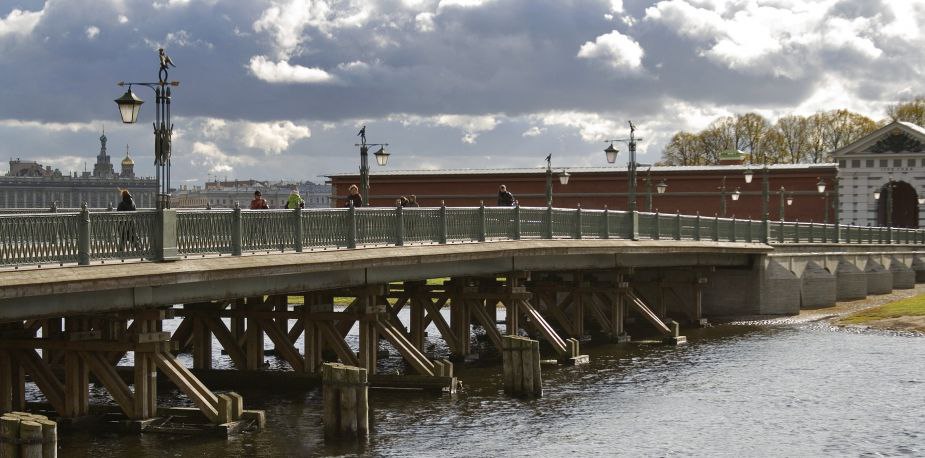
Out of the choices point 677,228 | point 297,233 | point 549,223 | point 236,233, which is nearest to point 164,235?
point 236,233

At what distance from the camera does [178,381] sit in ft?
80.2

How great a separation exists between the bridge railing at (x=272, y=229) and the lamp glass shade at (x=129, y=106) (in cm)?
203

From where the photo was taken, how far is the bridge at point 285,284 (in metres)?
22.4

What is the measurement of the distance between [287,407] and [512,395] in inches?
210

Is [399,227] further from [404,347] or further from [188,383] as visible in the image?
[188,383]

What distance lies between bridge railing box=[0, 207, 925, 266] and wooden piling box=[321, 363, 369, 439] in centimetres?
311

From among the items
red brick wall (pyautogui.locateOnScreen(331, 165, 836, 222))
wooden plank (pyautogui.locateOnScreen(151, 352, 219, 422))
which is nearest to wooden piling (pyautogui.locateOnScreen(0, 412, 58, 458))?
wooden plank (pyautogui.locateOnScreen(151, 352, 219, 422))

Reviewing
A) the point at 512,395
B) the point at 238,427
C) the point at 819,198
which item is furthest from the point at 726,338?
the point at 819,198

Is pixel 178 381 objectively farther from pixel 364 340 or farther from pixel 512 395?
pixel 512 395

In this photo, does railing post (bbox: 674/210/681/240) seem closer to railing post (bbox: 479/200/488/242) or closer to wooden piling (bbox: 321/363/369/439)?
railing post (bbox: 479/200/488/242)

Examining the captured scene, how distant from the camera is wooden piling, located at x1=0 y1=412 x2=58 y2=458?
18781 millimetres

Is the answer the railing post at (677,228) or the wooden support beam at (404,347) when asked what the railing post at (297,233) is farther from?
the railing post at (677,228)

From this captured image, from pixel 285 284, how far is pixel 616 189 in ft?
221

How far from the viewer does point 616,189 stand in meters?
93.1
